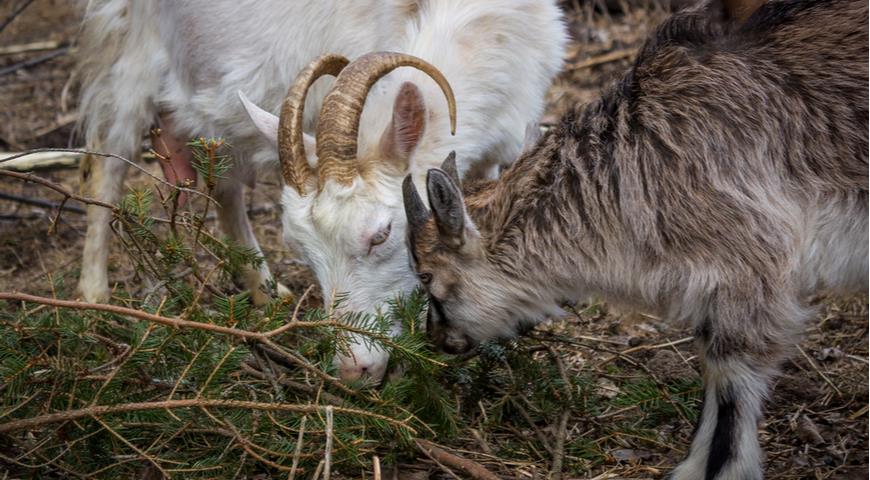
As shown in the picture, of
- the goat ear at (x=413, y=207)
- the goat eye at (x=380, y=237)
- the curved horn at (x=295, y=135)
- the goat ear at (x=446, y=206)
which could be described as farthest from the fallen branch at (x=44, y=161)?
the goat ear at (x=446, y=206)

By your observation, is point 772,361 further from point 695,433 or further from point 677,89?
point 677,89

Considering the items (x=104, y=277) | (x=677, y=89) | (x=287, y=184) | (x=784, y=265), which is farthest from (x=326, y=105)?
(x=104, y=277)

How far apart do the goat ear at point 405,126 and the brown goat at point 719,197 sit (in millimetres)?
740

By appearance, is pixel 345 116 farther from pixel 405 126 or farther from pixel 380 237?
pixel 380 237

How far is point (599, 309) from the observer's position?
5.47 m

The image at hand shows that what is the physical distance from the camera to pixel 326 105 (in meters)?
4.32

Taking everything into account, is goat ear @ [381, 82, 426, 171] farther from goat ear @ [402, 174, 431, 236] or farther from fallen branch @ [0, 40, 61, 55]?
fallen branch @ [0, 40, 61, 55]

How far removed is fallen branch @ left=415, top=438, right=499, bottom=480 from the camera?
12.0 ft

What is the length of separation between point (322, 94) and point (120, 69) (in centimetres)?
134

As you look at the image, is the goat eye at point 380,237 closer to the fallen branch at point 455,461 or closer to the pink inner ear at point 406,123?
the pink inner ear at point 406,123

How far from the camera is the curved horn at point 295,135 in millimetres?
4355

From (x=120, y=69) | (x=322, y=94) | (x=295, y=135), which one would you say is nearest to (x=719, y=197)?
(x=295, y=135)

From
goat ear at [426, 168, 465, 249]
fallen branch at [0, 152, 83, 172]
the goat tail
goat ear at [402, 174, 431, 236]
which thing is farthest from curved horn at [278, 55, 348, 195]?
fallen branch at [0, 152, 83, 172]

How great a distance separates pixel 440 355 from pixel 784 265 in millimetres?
1209
